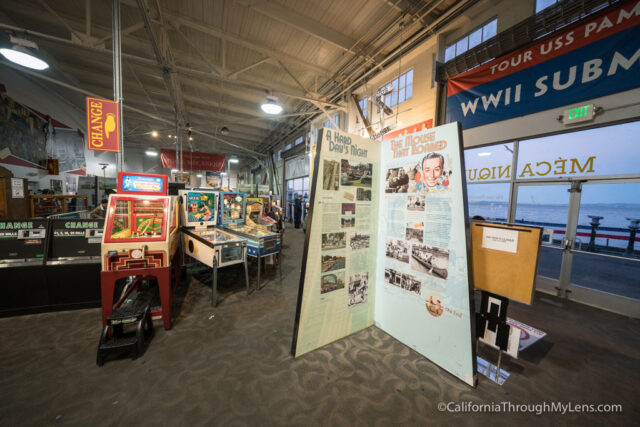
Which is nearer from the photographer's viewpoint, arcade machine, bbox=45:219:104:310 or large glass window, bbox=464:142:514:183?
arcade machine, bbox=45:219:104:310

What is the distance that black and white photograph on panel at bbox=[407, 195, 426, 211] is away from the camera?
198cm

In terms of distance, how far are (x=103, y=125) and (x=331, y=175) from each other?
3163 millimetres

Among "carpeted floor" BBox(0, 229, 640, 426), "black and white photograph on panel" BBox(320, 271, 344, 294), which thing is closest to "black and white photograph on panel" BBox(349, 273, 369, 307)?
"black and white photograph on panel" BBox(320, 271, 344, 294)

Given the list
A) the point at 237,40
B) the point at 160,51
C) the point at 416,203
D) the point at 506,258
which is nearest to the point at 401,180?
the point at 416,203

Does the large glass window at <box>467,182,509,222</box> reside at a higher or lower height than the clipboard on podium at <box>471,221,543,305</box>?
higher

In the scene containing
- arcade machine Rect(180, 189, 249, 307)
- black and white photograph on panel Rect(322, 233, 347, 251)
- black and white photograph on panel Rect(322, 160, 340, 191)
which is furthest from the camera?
arcade machine Rect(180, 189, 249, 307)

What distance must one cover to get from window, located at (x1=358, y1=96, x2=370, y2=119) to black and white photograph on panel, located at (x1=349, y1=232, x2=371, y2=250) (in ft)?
19.2

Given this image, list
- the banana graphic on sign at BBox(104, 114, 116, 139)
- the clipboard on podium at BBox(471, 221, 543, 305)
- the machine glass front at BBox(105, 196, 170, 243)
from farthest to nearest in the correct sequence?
the banana graphic on sign at BBox(104, 114, 116, 139) < the machine glass front at BBox(105, 196, 170, 243) < the clipboard on podium at BBox(471, 221, 543, 305)

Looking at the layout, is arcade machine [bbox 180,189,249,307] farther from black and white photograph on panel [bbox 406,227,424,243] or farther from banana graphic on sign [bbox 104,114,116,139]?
black and white photograph on panel [bbox 406,227,424,243]

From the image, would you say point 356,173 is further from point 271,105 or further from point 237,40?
point 237,40

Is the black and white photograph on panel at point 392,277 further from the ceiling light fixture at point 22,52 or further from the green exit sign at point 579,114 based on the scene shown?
the ceiling light fixture at point 22,52

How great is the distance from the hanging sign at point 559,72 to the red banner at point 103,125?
20.1 ft

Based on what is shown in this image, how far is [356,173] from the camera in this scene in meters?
2.16

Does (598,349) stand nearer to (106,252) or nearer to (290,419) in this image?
(290,419)
